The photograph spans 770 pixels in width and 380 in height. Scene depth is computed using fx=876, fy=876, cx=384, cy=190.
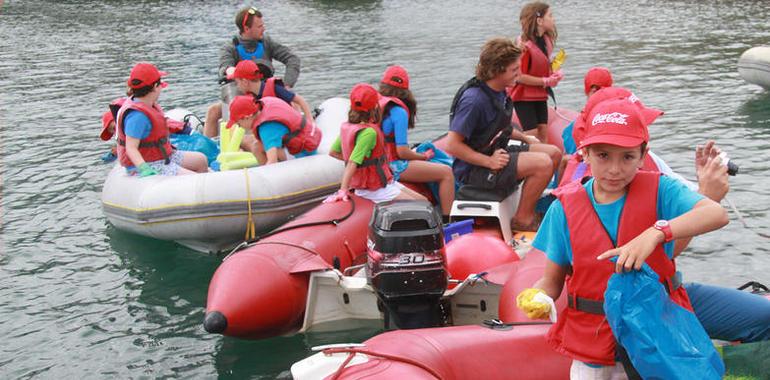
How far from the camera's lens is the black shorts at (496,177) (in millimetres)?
6348

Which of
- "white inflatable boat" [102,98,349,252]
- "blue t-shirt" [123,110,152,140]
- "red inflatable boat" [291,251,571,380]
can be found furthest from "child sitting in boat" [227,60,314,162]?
"red inflatable boat" [291,251,571,380]

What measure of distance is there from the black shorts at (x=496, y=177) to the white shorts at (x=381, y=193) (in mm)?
562

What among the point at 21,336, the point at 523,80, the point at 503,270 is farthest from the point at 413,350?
the point at 523,80

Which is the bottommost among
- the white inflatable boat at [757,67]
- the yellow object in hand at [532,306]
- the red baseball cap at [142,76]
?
the white inflatable boat at [757,67]

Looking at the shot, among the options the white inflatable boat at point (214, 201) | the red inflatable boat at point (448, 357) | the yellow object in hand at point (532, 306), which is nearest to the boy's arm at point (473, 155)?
the white inflatable boat at point (214, 201)

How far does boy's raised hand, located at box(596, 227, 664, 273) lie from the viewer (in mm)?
2764

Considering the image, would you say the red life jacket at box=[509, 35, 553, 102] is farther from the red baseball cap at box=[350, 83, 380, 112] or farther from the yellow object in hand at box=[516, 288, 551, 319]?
the yellow object in hand at box=[516, 288, 551, 319]

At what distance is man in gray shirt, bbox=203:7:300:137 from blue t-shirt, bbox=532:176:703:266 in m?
6.39

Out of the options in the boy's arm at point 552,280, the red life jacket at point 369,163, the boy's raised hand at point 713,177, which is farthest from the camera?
the red life jacket at point 369,163

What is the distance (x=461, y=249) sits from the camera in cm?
569

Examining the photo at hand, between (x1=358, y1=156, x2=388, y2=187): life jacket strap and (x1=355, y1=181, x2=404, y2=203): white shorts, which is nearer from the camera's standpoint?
(x1=358, y1=156, x2=388, y2=187): life jacket strap

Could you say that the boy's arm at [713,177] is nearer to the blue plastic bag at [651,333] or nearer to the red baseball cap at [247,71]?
the blue plastic bag at [651,333]

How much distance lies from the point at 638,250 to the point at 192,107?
448 inches

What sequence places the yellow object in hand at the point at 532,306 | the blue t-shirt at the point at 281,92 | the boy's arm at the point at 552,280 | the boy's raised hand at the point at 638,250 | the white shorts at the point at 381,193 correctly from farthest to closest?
A: 1. the blue t-shirt at the point at 281,92
2. the white shorts at the point at 381,193
3. the boy's arm at the point at 552,280
4. the yellow object in hand at the point at 532,306
5. the boy's raised hand at the point at 638,250
